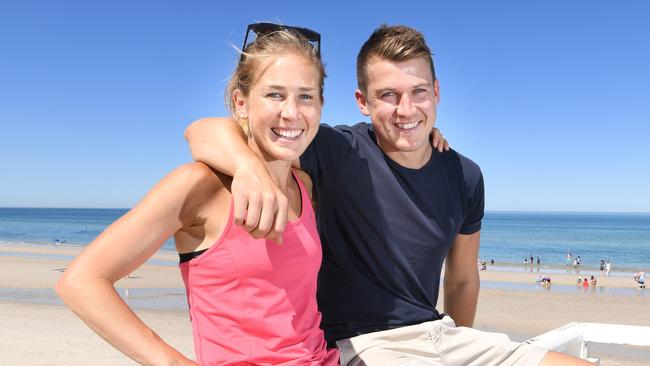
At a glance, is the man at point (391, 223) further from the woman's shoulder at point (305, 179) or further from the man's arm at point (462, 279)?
the man's arm at point (462, 279)

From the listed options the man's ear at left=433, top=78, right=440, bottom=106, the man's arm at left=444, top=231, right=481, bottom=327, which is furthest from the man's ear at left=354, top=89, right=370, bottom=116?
the man's arm at left=444, top=231, right=481, bottom=327

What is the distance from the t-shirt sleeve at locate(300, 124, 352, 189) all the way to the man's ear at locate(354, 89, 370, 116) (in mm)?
237

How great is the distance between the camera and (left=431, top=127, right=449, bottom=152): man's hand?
3.22 m

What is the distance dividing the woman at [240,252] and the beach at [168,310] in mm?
8428

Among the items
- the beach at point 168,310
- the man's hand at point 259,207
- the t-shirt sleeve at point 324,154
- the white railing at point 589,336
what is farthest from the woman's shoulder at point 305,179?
the beach at point 168,310

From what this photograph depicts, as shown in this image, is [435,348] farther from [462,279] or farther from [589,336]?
[589,336]

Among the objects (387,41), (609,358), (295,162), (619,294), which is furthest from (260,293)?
(619,294)

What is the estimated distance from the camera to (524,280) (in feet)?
101

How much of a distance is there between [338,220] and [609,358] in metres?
10.8

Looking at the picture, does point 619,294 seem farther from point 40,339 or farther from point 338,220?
point 338,220

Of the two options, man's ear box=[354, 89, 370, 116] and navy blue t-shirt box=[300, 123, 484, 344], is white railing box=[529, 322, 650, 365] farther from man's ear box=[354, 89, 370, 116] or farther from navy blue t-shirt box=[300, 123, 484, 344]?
man's ear box=[354, 89, 370, 116]

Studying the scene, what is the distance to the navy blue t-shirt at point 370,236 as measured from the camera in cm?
278

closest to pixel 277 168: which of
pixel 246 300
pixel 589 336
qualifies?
pixel 246 300

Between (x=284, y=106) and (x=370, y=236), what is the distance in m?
0.87
